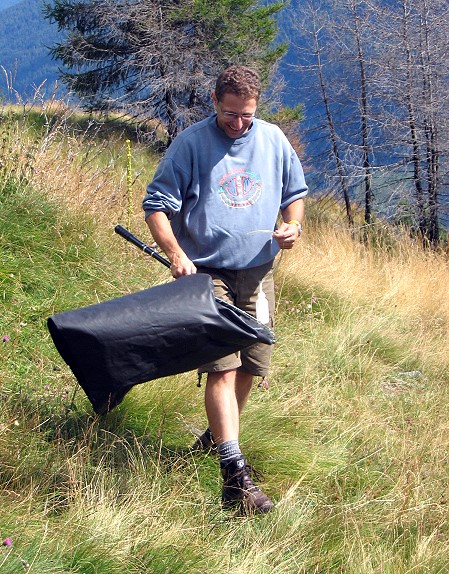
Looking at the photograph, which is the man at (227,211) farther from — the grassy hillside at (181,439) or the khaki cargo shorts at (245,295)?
the grassy hillside at (181,439)

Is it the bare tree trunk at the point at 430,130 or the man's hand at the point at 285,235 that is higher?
the man's hand at the point at 285,235

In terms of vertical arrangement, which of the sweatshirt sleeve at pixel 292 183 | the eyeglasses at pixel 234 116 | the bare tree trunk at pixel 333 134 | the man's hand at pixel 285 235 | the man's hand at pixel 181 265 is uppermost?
the eyeglasses at pixel 234 116

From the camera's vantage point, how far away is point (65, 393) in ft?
13.4

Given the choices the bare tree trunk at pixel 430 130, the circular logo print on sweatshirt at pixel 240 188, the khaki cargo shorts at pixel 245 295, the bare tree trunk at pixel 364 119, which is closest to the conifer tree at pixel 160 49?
the bare tree trunk at pixel 364 119

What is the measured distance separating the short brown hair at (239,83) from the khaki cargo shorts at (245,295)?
0.74m

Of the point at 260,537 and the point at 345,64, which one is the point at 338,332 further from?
the point at 345,64

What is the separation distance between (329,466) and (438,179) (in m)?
12.0

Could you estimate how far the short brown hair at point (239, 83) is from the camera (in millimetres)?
3529

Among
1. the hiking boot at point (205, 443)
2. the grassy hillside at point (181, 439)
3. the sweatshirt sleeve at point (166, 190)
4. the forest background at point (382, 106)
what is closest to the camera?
the grassy hillside at point (181, 439)

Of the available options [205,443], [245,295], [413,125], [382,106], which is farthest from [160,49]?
[205,443]

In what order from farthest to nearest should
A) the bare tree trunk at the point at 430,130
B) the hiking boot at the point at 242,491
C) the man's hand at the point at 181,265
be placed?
the bare tree trunk at the point at 430,130
the man's hand at the point at 181,265
the hiking boot at the point at 242,491

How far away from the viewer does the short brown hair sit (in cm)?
353

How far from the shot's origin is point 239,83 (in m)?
3.53

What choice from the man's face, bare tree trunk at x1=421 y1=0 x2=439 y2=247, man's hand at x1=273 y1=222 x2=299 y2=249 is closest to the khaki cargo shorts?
man's hand at x1=273 y1=222 x2=299 y2=249
